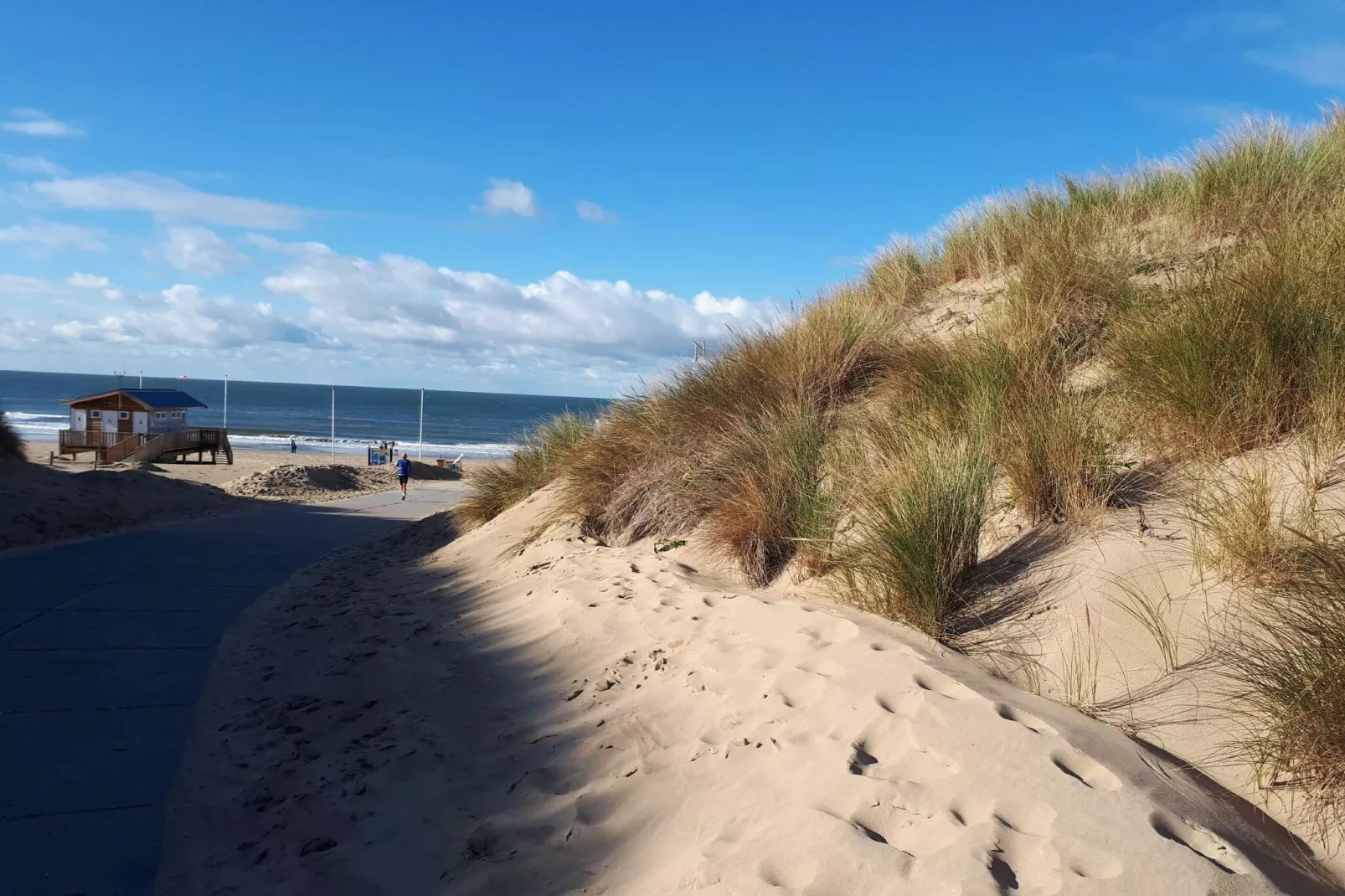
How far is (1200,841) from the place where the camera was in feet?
8.24

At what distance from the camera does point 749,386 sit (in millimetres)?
7781

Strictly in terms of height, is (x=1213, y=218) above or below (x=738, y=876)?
above

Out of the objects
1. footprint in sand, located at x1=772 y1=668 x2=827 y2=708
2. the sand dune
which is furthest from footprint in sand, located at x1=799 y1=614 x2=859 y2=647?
footprint in sand, located at x1=772 y1=668 x2=827 y2=708

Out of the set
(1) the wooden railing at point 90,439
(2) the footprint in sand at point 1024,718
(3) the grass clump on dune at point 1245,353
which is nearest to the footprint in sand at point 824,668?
(2) the footprint in sand at point 1024,718

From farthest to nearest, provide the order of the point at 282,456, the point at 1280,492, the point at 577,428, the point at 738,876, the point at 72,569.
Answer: the point at 282,456 < the point at 577,428 < the point at 72,569 < the point at 1280,492 < the point at 738,876

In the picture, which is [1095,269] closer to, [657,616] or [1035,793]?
[657,616]

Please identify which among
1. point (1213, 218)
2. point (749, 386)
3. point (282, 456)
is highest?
point (1213, 218)

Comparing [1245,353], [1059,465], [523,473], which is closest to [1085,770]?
[1059,465]

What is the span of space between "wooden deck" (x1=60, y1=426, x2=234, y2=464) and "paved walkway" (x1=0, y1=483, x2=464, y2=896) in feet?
82.4

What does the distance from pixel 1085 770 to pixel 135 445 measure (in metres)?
37.4

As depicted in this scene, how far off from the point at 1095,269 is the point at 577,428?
19.4 feet

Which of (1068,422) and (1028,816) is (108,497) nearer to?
(1068,422)

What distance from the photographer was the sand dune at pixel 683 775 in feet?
8.30

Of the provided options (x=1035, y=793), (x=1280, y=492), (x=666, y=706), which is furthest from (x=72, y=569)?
(x=1280, y=492)
